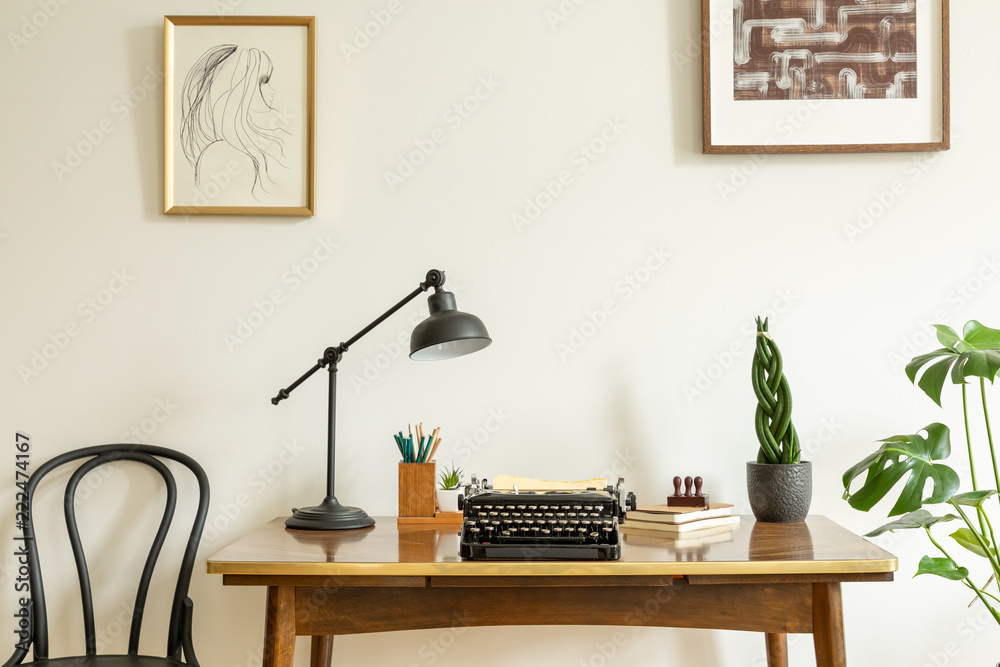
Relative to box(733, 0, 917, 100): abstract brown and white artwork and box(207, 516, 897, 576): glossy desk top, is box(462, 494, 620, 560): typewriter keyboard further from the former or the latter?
box(733, 0, 917, 100): abstract brown and white artwork

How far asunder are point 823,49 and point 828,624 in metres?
1.45

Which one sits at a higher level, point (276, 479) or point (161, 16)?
point (161, 16)

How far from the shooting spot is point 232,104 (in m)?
2.07

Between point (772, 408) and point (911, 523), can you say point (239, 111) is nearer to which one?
point (772, 408)

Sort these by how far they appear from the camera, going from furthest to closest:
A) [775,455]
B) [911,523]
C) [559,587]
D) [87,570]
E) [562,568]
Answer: [87,570]
[775,455]
[911,523]
[559,587]
[562,568]

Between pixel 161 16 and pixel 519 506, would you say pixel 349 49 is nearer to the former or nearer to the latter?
pixel 161 16

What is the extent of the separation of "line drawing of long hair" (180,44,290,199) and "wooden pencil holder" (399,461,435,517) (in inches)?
33.9

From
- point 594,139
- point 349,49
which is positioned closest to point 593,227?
point 594,139

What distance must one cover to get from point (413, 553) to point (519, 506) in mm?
227

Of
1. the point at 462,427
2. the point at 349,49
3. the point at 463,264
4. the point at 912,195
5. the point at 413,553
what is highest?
the point at 349,49

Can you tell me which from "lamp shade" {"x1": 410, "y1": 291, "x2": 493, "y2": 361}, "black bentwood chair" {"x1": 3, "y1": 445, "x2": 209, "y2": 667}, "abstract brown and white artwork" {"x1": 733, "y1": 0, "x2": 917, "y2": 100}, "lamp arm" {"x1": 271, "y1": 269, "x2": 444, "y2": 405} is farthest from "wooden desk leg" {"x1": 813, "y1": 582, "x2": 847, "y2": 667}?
"black bentwood chair" {"x1": 3, "y1": 445, "x2": 209, "y2": 667}

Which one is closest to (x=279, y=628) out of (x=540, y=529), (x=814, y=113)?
(x=540, y=529)

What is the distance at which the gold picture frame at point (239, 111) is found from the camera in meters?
2.06

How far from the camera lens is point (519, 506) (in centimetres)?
150
